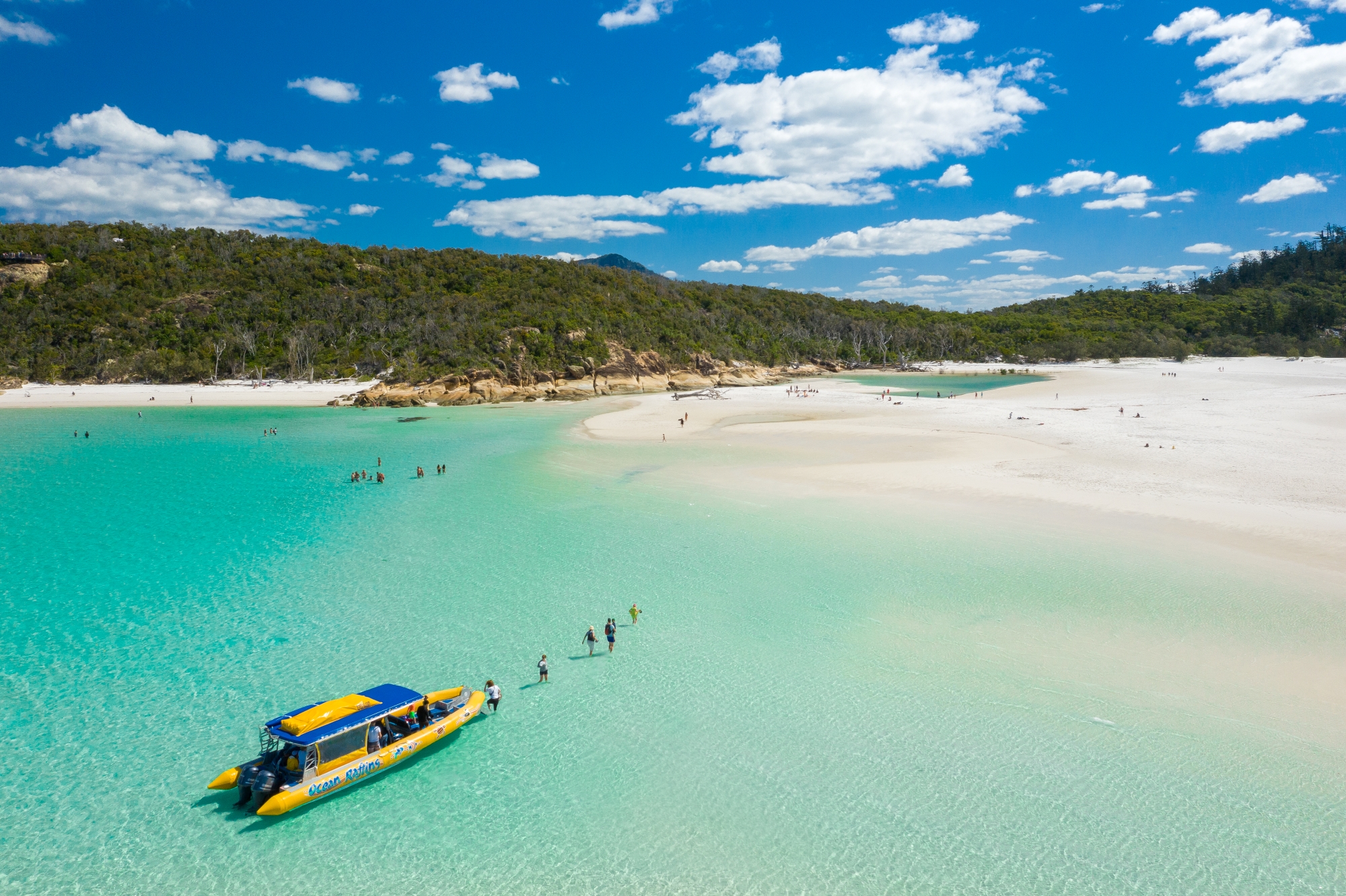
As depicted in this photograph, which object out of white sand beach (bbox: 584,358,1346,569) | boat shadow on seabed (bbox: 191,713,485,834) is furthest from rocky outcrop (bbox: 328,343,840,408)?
boat shadow on seabed (bbox: 191,713,485,834)

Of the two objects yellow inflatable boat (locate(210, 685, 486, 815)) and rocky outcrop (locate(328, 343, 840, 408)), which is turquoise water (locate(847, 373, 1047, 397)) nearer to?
rocky outcrop (locate(328, 343, 840, 408))

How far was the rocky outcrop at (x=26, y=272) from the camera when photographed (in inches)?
3191

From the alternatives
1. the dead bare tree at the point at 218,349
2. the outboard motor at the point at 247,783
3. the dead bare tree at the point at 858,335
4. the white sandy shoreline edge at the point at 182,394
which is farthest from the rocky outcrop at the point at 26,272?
the dead bare tree at the point at 858,335

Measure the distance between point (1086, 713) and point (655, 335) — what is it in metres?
82.4

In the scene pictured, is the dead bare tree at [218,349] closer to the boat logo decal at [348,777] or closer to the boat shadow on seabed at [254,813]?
the boat shadow on seabed at [254,813]

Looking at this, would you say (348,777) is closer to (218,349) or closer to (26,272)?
(218,349)

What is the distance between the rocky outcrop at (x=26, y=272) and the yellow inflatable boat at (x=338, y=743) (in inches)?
4214

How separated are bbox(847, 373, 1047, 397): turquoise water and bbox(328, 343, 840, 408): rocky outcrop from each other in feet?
49.3

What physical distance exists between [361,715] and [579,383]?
224 feet

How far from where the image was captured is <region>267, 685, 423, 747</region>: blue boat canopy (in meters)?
9.68

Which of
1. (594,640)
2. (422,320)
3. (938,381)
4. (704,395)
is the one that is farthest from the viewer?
(938,381)

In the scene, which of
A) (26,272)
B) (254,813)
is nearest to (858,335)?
(254,813)

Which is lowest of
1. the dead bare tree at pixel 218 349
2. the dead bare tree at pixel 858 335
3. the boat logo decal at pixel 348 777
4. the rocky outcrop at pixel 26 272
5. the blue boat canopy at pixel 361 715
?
the boat logo decal at pixel 348 777

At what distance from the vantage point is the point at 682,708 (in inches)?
481
